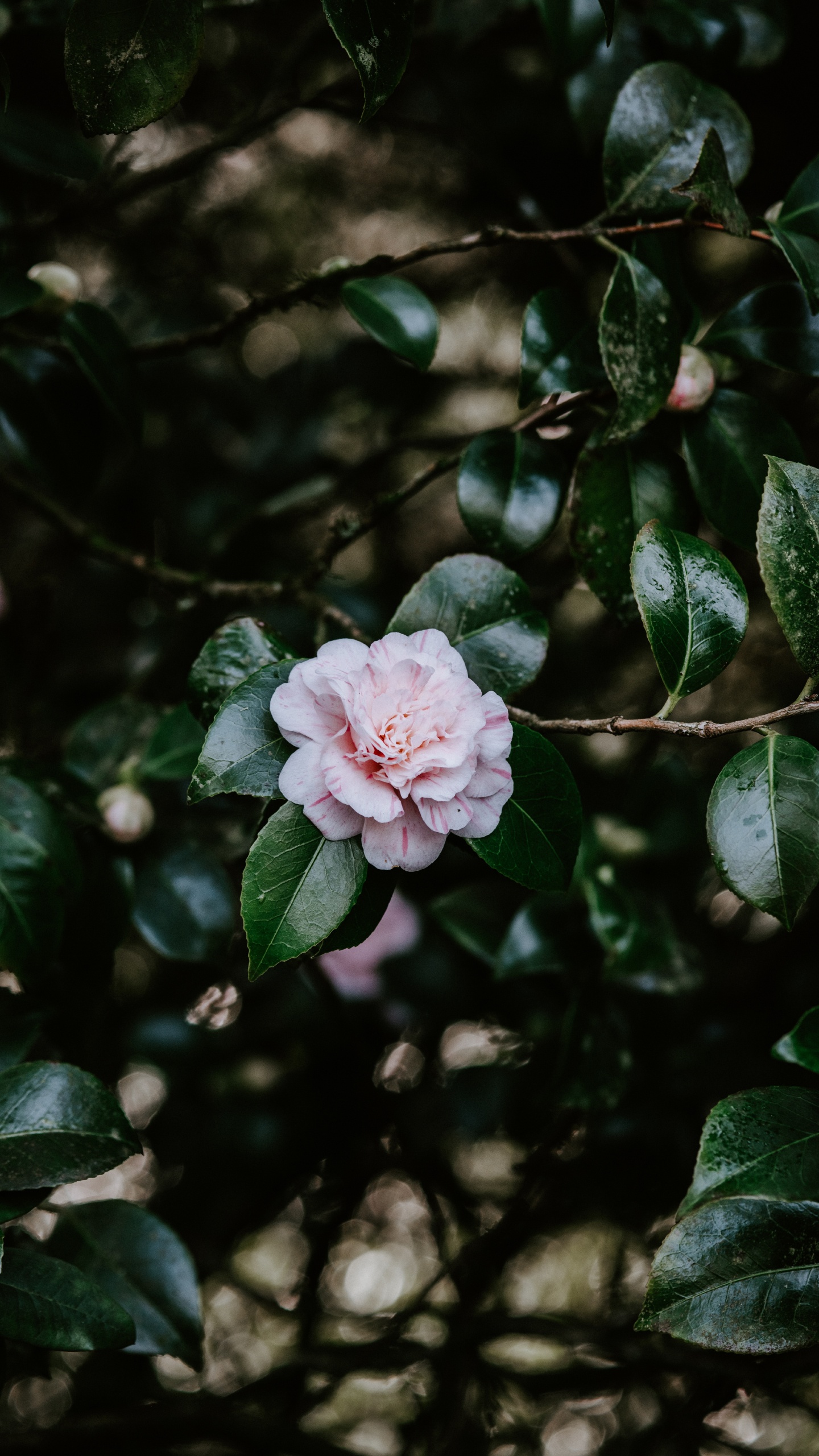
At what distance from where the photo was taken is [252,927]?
1.63 feet

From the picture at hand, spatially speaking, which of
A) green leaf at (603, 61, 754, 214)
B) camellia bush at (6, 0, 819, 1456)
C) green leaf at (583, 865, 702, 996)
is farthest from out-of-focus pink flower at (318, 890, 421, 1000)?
green leaf at (603, 61, 754, 214)

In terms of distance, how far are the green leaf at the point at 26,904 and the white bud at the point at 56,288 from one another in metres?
0.48

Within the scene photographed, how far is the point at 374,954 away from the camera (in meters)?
1.19

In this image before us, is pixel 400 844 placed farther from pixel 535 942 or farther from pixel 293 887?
pixel 535 942

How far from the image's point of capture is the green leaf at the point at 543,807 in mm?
558

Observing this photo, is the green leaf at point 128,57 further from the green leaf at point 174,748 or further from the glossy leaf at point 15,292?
the green leaf at point 174,748

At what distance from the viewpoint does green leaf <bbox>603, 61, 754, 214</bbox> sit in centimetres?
68

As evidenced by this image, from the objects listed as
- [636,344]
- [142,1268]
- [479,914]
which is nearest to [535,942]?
[479,914]

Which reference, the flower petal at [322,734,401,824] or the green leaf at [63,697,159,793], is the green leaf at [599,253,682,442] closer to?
the flower petal at [322,734,401,824]

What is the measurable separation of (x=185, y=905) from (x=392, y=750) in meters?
0.40

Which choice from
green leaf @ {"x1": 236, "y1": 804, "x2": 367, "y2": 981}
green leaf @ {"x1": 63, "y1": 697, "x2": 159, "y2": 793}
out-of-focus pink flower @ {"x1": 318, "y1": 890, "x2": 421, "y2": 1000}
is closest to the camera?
green leaf @ {"x1": 236, "y1": 804, "x2": 367, "y2": 981}

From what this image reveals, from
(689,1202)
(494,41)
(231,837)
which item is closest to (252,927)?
(689,1202)

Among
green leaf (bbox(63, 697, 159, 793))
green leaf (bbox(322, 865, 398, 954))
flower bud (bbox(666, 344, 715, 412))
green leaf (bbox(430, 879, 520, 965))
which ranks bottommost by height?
green leaf (bbox(430, 879, 520, 965))

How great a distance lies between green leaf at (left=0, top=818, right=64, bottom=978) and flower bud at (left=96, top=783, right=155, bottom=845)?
11cm
